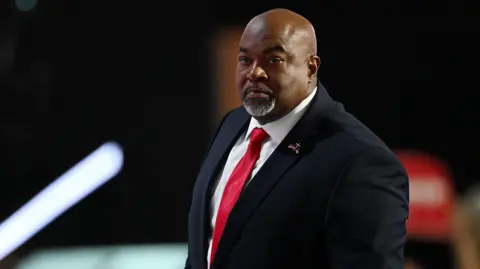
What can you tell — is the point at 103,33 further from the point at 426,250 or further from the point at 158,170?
the point at 426,250

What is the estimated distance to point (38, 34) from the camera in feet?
12.1

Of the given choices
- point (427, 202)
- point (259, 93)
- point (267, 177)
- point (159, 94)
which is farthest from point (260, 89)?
point (159, 94)

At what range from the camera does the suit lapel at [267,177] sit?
1.12 metres

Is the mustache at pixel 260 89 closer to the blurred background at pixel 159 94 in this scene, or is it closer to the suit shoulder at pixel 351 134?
the suit shoulder at pixel 351 134

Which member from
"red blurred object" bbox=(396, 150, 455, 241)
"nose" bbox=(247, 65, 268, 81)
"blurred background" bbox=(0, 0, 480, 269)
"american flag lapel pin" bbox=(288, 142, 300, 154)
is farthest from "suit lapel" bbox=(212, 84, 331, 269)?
"blurred background" bbox=(0, 0, 480, 269)

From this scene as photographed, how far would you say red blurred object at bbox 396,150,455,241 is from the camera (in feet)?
10.9

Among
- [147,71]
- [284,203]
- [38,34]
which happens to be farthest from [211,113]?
[284,203]

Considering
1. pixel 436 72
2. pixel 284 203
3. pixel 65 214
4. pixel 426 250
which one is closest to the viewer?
pixel 284 203

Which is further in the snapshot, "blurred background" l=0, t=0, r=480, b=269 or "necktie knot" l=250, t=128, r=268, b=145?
"blurred background" l=0, t=0, r=480, b=269

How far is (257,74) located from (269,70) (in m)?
0.02

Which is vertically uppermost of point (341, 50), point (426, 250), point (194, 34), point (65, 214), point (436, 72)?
point (194, 34)

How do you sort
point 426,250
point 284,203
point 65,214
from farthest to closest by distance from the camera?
point 65,214 → point 426,250 → point 284,203

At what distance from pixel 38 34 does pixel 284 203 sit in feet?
9.42

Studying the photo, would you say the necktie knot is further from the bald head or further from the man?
the bald head
